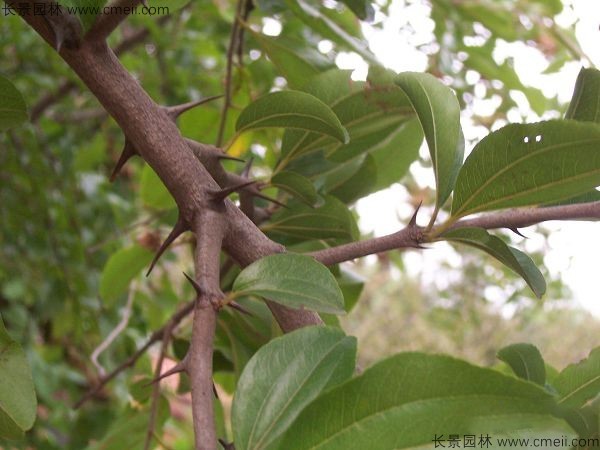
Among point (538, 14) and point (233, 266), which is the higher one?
point (538, 14)

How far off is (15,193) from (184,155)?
867 mm

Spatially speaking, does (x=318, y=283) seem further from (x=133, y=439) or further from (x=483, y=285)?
(x=483, y=285)

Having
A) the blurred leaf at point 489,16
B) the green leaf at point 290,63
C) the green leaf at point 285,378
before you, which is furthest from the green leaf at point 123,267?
the blurred leaf at point 489,16

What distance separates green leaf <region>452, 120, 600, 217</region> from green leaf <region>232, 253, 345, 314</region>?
10 centimetres

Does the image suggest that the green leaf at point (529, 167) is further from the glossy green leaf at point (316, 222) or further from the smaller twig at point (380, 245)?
the glossy green leaf at point (316, 222)

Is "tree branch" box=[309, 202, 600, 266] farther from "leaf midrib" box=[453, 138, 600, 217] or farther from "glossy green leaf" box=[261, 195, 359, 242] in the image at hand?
"glossy green leaf" box=[261, 195, 359, 242]

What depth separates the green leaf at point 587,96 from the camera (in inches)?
17.6

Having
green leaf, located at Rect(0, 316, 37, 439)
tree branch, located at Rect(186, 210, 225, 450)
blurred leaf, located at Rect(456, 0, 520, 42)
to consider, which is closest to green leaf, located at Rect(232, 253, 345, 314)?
tree branch, located at Rect(186, 210, 225, 450)

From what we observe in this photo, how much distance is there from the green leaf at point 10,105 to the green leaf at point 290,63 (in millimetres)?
246

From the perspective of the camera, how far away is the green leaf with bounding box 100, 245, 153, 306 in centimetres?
79

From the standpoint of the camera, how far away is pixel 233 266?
2.01ft

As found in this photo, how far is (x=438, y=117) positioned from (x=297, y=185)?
136 mm

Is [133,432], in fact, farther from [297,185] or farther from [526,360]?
[526,360]

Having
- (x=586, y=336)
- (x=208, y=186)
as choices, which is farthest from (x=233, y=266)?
(x=586, y=336)
